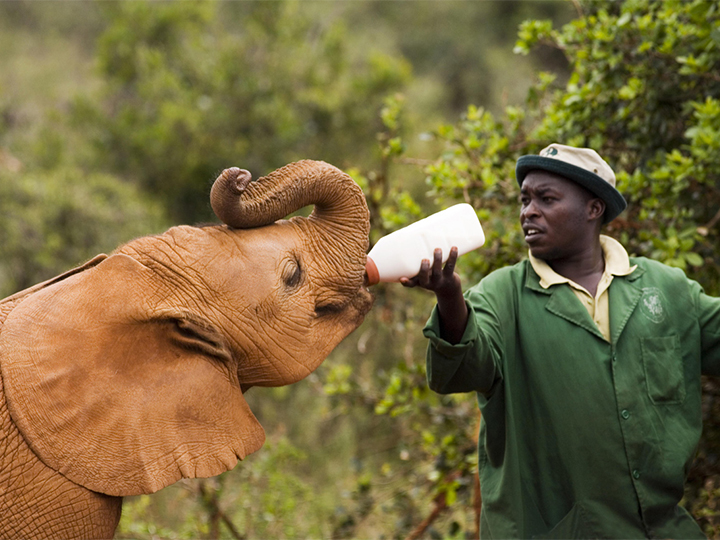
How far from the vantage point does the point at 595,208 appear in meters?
2.76

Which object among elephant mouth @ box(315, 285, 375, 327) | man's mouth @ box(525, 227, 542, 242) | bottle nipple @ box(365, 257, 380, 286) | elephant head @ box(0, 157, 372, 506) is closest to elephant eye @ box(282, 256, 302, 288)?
elephant head @ box(0, 157, 372, 506)

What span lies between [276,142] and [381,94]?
69.3 inches

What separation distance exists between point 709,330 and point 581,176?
65 centimetres

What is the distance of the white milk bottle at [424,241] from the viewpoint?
237cm

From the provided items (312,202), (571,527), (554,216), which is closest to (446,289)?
(312,202)

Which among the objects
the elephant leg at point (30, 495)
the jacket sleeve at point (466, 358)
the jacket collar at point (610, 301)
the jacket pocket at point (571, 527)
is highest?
the jacket collar at point (610, 301)

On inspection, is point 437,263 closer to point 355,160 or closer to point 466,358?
point 466,358

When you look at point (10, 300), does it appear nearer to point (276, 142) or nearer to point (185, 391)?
point (185, 391)

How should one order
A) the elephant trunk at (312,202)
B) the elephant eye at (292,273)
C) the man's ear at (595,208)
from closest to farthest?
the elephant trunk at (312,202) < the elephant eye at (292,273) < the man's ear at (595,208)

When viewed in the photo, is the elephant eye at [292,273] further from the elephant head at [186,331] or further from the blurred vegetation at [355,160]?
the blurred vegetation at [355,160]

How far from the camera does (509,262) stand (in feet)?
12.7

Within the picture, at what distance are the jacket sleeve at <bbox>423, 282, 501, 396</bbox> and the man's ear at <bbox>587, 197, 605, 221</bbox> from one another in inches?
20.5

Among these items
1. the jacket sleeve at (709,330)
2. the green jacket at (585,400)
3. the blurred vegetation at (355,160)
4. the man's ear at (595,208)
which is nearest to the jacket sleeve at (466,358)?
the green jacket at (585,400)

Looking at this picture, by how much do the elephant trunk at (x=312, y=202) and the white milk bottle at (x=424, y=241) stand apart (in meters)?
0.09
